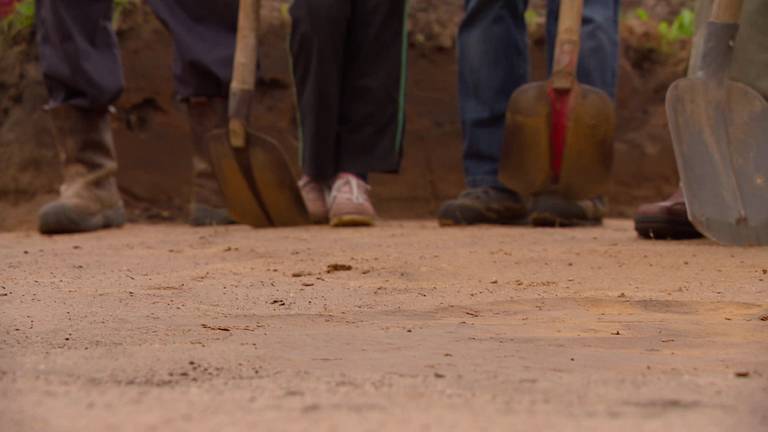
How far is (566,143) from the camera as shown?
287 centimetres

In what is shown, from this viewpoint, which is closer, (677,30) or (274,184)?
(274,184)

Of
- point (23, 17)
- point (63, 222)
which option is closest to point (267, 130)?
point (23, 17)

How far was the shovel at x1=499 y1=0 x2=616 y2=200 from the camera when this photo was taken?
9.21 feet

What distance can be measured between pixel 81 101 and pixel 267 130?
1463 mm

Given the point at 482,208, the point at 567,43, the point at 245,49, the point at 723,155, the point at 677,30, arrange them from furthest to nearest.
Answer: the point at 677,30
the point at 482,208
the point at 245,49
the point at 567,43
the point at 723,155

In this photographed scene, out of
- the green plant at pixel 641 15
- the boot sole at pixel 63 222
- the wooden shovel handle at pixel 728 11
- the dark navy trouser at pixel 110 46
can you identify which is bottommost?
the boot sole at pixel 63 222

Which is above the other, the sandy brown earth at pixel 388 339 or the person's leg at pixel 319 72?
the person's leg at pixel 319 72

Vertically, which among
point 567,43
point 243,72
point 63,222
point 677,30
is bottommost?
point 63,222

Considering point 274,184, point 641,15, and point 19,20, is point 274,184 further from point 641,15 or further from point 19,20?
point 641,15

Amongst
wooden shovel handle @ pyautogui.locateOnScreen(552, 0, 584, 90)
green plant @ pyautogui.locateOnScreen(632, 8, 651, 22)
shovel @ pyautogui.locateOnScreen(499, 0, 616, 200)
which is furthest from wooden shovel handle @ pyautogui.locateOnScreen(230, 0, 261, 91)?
green plant @ pyautogui.locateOnScreen(632, 8, 651, 22)

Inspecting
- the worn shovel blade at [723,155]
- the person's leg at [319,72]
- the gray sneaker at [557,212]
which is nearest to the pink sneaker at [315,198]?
the person's leg at [319,72]

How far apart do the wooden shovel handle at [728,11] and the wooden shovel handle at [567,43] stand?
1.32 ft

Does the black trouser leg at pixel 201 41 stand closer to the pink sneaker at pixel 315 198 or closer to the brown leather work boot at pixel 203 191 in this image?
the brown leather work boot at pixel 203 191

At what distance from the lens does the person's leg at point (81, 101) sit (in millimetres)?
3363
